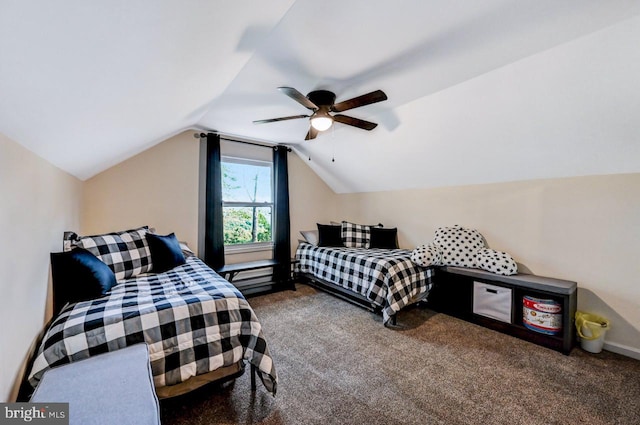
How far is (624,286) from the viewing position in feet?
7.56

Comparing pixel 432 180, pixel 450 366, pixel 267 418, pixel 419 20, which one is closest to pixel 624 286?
pixel 450 366

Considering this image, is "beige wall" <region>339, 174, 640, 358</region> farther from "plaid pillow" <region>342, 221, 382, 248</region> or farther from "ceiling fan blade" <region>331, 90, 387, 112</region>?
"ceiling fan blade" <region>331, 90, 387, 112</region>

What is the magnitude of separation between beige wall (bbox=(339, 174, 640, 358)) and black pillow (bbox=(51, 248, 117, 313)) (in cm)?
377

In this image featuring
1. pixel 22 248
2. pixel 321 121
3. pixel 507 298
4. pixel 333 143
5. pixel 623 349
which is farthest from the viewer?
pixel 333 143

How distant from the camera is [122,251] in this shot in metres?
2.32

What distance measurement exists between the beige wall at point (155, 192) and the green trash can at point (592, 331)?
12.8 ft

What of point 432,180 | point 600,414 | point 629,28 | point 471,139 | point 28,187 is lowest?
point 600,414

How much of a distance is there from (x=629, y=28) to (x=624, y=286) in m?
2.10

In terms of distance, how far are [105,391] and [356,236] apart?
3.56 m

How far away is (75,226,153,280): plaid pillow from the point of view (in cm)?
221

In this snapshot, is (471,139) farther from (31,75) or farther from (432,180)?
(31,75)

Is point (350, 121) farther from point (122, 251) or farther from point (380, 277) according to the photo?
point (122, 251)

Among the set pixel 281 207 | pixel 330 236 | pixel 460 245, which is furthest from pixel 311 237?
pixel 460 245

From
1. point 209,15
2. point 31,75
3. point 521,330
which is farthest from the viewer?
point 521,330
